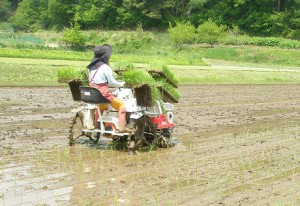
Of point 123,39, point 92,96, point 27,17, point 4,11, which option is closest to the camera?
point 92,96

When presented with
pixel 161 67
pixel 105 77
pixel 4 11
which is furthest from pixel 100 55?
pixel 4 11

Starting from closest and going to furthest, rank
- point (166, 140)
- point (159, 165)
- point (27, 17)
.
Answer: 1. point (159, 165)
2. point (166, 140)
3. point (27, 17)

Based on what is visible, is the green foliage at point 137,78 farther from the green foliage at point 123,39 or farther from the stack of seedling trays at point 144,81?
the green foliage at point 123,39

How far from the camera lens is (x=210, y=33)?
62.6m

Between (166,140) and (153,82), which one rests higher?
(153,82)

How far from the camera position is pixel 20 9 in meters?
109

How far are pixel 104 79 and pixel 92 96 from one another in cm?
38

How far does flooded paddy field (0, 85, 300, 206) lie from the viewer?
663 centimetres

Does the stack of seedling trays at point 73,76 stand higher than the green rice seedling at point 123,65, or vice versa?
the green rice seedling at point 123,65

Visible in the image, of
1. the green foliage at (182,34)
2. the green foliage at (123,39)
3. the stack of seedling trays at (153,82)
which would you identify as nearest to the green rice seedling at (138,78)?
the stack of seedling trays at (153,82)

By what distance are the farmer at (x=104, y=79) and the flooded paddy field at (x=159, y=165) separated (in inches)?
30.0

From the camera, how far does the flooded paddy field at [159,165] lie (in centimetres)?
663

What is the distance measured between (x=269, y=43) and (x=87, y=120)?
57.3 metres

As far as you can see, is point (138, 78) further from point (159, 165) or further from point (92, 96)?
point (159, 165)
